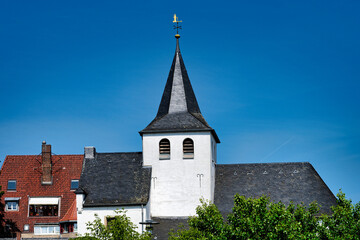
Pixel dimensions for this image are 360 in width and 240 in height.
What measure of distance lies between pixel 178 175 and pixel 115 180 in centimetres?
539

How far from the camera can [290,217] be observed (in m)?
38.0

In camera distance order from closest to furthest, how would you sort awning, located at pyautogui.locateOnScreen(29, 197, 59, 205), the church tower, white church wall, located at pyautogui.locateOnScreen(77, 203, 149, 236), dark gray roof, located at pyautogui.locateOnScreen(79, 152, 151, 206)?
white church wall, located at pyautogui.locateOnScreen(77, 203, 149, 236) → dark gray roof, located at pyautogui.locateOnScreen(79, 152, 151, 206) → the church tower → awning, located at pyautogui.locateOnScreen(29, 197, 59, 205)

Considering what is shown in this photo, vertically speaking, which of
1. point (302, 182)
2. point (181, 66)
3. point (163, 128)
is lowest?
point (302, 182)

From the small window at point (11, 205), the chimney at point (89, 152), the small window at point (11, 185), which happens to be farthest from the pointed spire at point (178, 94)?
the small window at point (11, 205)

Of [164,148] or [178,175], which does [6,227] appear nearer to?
[164,148]

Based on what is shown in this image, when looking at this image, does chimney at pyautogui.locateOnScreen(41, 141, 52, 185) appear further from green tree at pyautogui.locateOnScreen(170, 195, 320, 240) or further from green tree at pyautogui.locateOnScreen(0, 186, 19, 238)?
green tree at pyautogui.locateOnScreen(170, 195, 320, 240)

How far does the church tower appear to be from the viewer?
49.1 meters

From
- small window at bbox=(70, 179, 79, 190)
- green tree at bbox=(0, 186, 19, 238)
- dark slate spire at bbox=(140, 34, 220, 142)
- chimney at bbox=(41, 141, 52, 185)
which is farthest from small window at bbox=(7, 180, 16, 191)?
dark slate spire at bbox=(140, 34, 220, 142)

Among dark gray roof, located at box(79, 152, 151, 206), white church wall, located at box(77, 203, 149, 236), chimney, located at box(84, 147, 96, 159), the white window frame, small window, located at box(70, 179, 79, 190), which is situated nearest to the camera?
white church wall, located at box(77, 203, 149, 236)

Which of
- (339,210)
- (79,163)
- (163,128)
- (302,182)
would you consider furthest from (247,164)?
(79,163)

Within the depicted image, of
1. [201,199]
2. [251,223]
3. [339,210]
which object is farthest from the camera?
[201,199]

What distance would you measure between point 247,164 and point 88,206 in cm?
1488

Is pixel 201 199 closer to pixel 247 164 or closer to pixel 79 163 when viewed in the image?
pixel 247 164

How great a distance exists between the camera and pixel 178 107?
170ft
